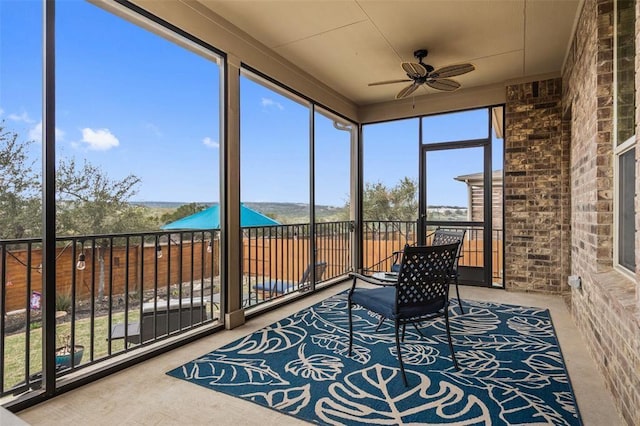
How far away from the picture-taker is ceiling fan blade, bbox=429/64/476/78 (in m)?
3.20

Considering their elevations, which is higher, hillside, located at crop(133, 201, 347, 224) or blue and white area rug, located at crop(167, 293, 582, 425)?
hillside, located at crop(133, 201, 347, 224)

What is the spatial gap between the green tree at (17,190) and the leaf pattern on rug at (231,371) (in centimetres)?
135

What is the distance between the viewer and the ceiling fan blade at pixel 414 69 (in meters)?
3.29

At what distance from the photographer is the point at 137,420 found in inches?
71.1

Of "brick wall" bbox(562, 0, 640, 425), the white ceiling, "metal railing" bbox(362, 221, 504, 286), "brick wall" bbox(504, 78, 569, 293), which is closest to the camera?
"brick wall" bbox(562, 0, 640, 425)

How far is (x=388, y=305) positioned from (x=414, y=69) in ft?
7.52

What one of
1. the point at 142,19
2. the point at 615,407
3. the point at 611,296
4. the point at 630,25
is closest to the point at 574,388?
the point at 615,407

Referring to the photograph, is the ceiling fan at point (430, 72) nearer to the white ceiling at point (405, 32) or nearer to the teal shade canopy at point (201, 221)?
the white ceiling at point (405, 32)

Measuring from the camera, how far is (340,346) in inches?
110

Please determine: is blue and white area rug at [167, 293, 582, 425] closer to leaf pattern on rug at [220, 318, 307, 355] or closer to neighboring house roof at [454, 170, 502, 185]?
leaf pattern on rug at [220, 318, 307, 355]

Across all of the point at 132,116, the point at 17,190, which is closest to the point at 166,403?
the point at 17,190

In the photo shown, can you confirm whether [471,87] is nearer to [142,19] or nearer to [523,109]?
[523,109]

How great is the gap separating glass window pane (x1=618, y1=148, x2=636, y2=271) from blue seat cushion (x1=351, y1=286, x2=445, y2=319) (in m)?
1.14

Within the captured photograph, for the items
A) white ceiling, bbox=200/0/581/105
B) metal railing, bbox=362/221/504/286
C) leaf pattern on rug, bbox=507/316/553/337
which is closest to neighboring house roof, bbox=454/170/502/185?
metal railing, bbox=362/221/504/286
